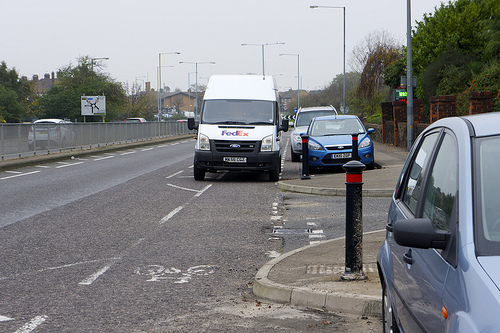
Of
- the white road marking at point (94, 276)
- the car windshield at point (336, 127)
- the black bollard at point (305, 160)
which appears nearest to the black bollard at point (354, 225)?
the white road marking at point (94, 276)

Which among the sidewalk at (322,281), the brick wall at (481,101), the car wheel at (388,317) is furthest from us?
the brick wall at (481,101)

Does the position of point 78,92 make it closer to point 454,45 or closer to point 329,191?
point 454,45

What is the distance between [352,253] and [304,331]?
1285 millimetres

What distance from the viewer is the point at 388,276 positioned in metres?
4.18

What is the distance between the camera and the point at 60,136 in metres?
29.8

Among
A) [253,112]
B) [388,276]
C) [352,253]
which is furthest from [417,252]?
[253,112]

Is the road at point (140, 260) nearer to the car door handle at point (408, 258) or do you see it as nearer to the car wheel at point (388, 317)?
the car wheel at point (388, 317)

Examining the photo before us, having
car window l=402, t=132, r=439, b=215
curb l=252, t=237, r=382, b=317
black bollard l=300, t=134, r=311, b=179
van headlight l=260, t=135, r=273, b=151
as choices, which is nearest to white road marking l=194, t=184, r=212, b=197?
van headlight l=260, t=135, r=273, b=151

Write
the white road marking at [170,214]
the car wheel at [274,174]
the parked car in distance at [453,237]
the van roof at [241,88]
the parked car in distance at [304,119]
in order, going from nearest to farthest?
the parked car in distance at [453,237] → the white road marking at [170,214] → the car wheel at [274,174] → the van roof at [241,88] → the parked car in distance at [304,119]

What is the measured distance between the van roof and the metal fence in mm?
9073

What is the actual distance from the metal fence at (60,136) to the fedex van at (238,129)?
9.41 metres

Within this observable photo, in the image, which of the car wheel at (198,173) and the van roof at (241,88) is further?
the van roof at (241,88)

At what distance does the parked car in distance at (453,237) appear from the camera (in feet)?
7.88

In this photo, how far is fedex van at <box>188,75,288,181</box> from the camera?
17.0 meters
